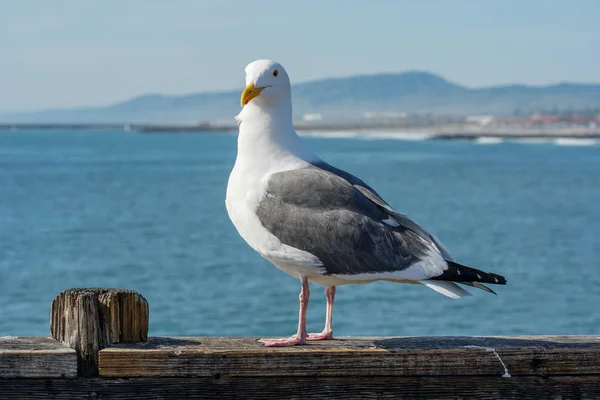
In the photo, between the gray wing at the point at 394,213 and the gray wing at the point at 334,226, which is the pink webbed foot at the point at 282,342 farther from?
the gray wing at the point at 394,213

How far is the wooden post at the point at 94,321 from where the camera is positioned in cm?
383

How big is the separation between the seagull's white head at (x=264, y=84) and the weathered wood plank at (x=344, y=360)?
134cm

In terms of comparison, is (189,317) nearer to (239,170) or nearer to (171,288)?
(171,288)

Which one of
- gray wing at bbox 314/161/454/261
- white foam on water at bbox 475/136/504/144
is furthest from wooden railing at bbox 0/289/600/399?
white foam on water at bbox 475/136/504/144

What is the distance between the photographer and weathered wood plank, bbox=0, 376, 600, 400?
12.3 feet

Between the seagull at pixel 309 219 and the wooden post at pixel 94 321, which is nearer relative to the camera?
the wooden post at pixel 94 321

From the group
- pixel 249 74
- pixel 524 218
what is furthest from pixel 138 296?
pixel 524 218

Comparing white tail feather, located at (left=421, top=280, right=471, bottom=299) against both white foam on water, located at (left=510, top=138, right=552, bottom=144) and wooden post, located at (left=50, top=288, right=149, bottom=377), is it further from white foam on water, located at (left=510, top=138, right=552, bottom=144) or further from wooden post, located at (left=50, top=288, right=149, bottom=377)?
white foam on water, located at (left=510, top=138, right=552, bottom=144)

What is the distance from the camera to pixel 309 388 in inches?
149

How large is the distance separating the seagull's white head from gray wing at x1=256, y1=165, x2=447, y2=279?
0.35m

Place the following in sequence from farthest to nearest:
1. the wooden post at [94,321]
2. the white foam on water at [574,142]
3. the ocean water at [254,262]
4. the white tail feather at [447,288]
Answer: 1. the white foam on water at [574,142]
2. the ocean water at [254,262]
3. the white tail feather at [447,288]
4. the wooden post at [94,321]

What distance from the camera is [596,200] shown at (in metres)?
47.7

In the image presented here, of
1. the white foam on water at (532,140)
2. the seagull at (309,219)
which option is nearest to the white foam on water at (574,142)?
the white foam on water at (532,140)

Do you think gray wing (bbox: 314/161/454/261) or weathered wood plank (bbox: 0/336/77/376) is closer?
weathered wood plank (bbox: 0/336/77/376)
